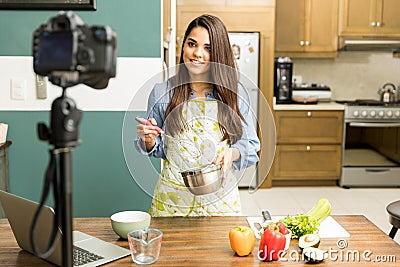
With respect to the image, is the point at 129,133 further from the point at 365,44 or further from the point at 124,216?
the point at 365,44

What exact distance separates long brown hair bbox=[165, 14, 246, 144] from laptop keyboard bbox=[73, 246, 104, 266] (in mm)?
546

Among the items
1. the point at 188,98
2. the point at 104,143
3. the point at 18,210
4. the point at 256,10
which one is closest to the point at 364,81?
the point at 256,10

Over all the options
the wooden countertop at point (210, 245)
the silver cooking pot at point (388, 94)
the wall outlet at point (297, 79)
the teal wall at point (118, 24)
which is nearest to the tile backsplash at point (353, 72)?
the wall outlet at point (297, 79)

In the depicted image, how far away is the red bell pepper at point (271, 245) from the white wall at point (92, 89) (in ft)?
4.31

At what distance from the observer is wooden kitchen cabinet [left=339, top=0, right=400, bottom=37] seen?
5125 mm

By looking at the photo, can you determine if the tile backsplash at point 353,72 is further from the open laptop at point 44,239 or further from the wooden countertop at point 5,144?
the open laptop at point 44,239

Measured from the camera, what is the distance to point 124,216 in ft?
5.44

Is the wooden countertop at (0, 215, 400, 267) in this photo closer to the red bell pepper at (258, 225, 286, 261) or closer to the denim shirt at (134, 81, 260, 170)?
the red bell pepper at (258, 225, 286, 261)

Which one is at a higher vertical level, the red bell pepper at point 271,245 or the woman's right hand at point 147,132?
the woman's right hand at point 147,132

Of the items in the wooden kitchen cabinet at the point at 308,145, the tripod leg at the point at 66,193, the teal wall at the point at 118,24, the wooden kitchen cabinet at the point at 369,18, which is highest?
the wooden kitchen cabinet at the point at 369,18

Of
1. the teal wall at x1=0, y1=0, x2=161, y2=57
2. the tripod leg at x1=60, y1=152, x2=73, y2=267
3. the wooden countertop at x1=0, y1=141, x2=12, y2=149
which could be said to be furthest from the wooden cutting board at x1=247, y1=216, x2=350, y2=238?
the wooden countertop at x1=0, y1=141, x2=12, y2=149

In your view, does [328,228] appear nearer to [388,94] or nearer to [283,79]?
[283,79]

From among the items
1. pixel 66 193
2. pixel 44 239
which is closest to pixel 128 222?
pixel 44 239

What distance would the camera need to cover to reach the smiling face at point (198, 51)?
181 cm
